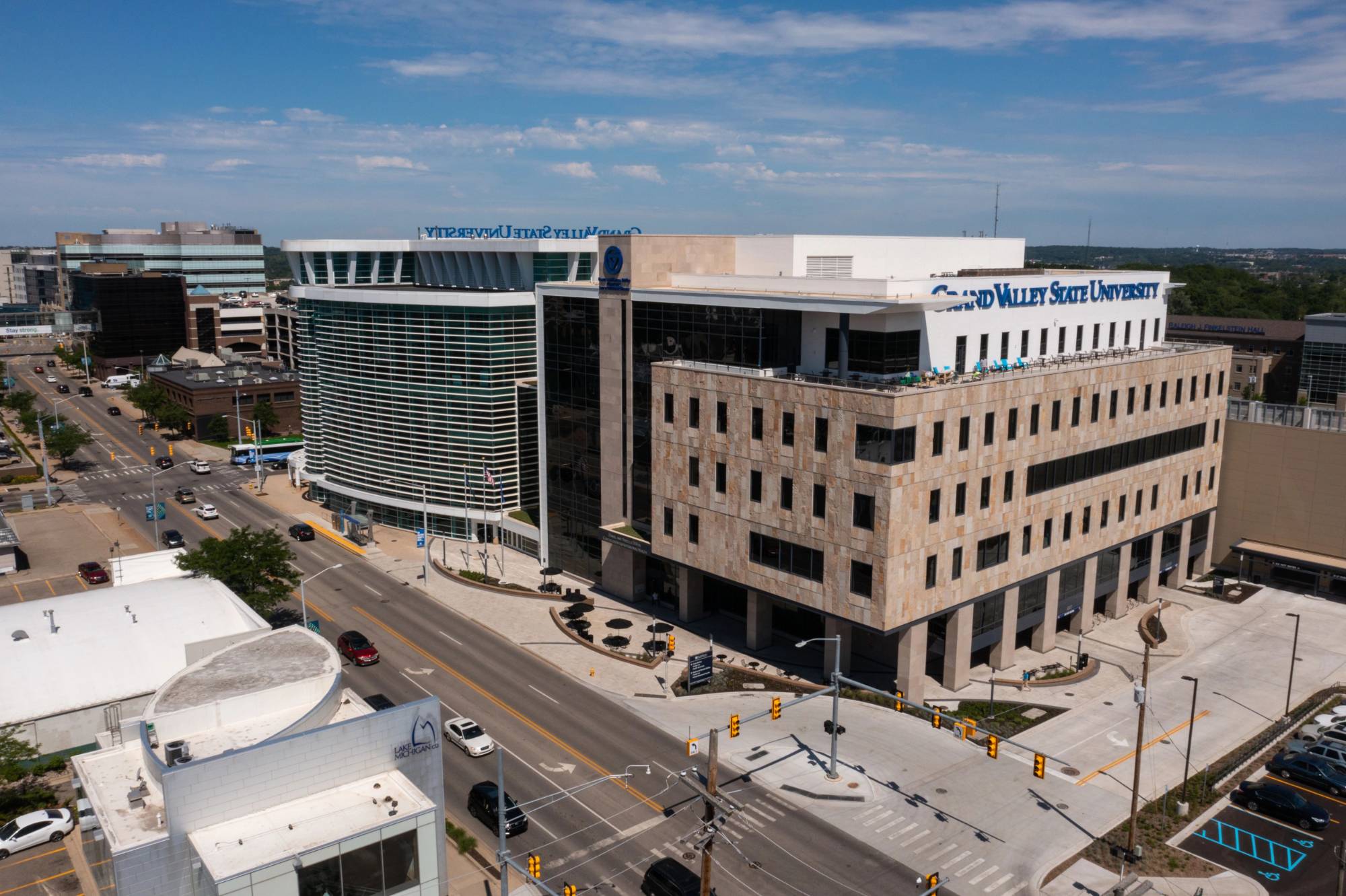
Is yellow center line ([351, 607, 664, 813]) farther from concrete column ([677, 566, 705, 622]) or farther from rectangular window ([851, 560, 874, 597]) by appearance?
rectangular window ([851, 560, 874, 597])

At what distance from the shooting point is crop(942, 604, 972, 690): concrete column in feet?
215

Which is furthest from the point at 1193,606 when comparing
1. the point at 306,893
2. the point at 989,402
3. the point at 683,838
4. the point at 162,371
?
the point at 162,371

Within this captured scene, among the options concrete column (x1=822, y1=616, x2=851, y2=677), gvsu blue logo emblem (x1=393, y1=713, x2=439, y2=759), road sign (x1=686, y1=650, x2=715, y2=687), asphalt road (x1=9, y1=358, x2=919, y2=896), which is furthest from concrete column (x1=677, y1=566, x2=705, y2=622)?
gvsu blue logo emblem (x1=393, y1=713, x2=439, y2=759)

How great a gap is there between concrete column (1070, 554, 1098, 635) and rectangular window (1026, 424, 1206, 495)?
7347 millimetres

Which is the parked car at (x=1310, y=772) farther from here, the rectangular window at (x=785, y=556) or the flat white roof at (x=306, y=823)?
the flat white roof at (x=306, y=823)

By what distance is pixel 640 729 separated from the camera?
60.4 m

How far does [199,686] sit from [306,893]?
12.7m

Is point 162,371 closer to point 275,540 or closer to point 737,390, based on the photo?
point 275,540

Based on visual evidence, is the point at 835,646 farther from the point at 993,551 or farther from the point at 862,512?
the point at 993,551

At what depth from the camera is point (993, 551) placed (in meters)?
67.2

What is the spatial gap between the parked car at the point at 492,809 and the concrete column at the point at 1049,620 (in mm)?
42766

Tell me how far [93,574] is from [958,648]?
78360 millimetres

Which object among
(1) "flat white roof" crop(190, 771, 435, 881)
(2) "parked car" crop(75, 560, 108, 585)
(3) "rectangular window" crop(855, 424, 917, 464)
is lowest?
(2) "parked car" crop(75, 560, 108, 585)

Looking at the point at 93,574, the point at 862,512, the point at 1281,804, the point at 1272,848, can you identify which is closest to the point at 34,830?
the point at 862,512
